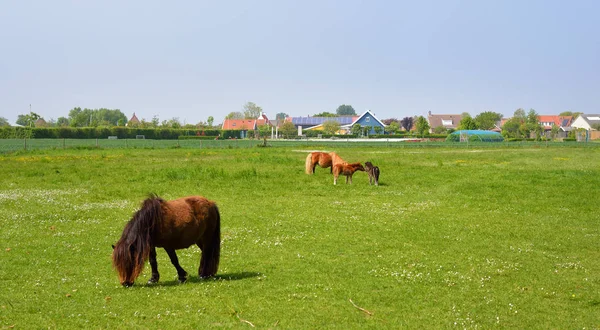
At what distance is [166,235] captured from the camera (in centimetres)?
988

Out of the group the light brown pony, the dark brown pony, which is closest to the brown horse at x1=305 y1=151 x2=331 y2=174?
the light brown pony

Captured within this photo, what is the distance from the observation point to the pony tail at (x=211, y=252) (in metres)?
10.6

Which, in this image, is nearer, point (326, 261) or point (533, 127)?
point (326, 261)

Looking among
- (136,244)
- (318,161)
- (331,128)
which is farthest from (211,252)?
(331,128)

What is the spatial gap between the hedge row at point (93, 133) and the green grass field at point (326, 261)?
6973cm

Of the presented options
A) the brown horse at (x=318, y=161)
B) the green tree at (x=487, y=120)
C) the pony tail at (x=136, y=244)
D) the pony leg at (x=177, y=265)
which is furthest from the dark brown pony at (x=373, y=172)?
the green tree at (x=487, y=120)

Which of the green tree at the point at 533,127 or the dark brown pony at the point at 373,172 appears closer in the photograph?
the dark brown pony at the point at 373,172

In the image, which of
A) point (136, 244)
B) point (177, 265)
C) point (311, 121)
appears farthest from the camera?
point (311, 121)

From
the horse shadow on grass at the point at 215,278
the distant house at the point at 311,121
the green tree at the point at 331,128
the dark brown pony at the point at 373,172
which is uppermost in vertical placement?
the distant house at the point at 311,121

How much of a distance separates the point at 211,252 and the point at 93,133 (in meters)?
100

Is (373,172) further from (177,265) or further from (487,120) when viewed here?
(487,120)

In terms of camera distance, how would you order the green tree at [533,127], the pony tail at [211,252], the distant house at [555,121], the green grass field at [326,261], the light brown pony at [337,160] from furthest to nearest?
the distant house at [555,121] → the green tree at [533,127] → the light brown pony at [337,160] → the pony tail at [211,252] → the green grass field at [326,261]

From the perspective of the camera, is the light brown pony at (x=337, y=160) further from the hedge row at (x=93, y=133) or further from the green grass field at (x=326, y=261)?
the hedge row at (x=93, y=133)

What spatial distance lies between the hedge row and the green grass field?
69733 mm
